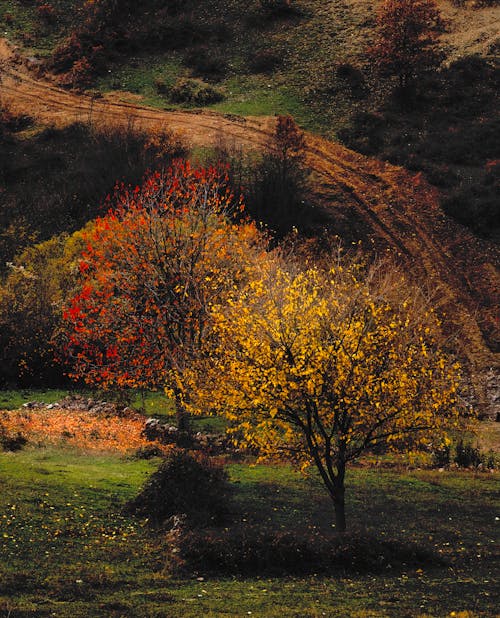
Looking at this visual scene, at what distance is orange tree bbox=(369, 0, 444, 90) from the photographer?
3243 inches

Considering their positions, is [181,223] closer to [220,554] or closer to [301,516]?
[301,516]

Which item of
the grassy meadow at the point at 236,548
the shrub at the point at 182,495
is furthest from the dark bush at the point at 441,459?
the shrub at the point at 182,495

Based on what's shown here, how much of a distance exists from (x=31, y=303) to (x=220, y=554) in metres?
33.7

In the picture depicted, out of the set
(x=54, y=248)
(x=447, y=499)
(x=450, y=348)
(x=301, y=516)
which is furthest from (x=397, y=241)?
(x=301, y=516)

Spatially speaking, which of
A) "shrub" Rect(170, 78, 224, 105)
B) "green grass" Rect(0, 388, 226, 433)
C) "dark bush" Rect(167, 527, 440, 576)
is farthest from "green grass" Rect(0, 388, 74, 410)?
"shrub" Rect(170, 78, 224, 105)

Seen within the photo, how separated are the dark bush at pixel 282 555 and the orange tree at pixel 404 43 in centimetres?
6785

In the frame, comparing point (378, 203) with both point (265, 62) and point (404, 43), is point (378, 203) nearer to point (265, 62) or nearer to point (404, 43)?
point (404, 43)

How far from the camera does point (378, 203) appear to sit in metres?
69.4

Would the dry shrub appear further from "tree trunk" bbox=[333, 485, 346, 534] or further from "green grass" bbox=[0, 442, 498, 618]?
"tree trunk" bbox=[333, 485, 346, 534]

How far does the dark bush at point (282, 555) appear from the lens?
20750mm

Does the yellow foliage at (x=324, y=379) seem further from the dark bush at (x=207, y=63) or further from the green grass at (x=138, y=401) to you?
the dark bush at (x=207, y=63)

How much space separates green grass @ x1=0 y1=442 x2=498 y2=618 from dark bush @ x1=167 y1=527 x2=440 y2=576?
0.41m

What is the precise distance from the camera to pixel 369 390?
21.0 meters

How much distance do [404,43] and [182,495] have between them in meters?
68.1
